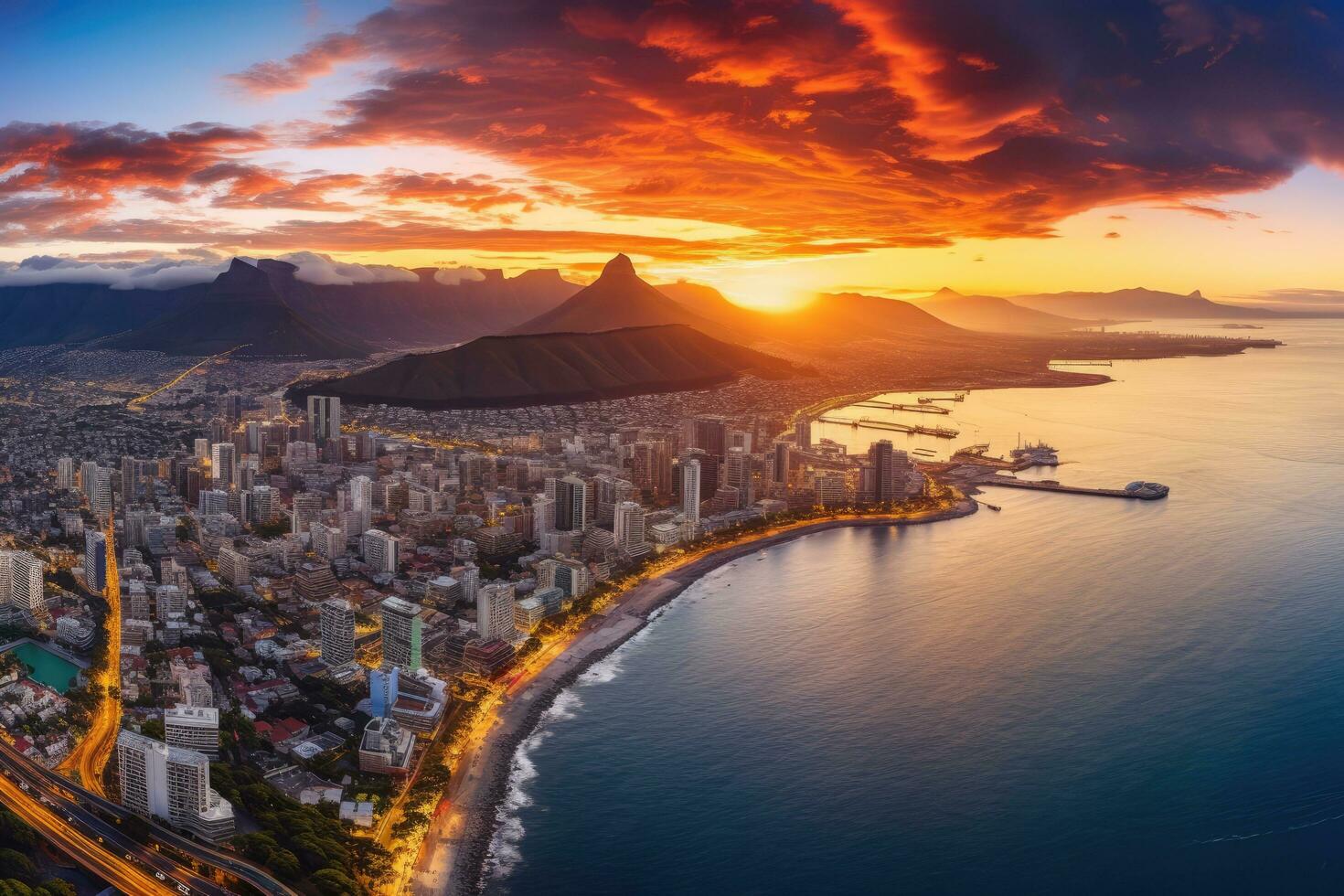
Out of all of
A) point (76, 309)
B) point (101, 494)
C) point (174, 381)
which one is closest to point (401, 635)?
point (101, 494)

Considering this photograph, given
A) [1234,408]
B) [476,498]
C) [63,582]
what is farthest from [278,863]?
[1234,408]

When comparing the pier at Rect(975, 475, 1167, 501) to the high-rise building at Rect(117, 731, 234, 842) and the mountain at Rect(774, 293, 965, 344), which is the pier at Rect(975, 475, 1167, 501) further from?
the mountain at Rect(774, 293, 965, 344)

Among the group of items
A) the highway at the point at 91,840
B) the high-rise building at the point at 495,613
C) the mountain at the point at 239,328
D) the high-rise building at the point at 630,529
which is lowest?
the highway at the point at 91,840

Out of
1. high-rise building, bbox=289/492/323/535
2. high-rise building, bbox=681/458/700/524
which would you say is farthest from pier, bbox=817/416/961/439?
high-rise building, bbox=289/492/323/535

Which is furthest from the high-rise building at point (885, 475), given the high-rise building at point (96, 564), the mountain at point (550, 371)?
the mountain at point (550, 371)

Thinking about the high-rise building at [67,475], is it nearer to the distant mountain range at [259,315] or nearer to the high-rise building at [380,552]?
the high-rise building at [380,552]

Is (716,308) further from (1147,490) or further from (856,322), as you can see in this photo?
(1147,490)

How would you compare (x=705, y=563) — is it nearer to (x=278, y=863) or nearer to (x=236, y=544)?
(x=236, y=544)
